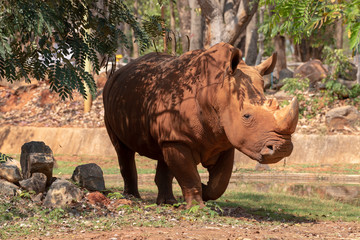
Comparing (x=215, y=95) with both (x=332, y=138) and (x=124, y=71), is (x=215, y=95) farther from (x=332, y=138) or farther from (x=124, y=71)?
(x=332, y=138)

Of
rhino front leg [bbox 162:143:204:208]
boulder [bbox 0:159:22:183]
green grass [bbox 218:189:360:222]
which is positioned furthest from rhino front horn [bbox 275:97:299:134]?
boulder [bbox 0:159:22:183]

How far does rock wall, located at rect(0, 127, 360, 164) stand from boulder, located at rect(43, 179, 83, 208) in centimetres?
1086

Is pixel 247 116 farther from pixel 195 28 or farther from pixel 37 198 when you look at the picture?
pixel 195 28

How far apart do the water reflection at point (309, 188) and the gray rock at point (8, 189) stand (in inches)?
230

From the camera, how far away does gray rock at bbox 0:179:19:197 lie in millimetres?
8305

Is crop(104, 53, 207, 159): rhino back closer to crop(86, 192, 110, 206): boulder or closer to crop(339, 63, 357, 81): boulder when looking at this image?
crop(86, 192, 110, 206): boulder

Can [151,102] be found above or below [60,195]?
above

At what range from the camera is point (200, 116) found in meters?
7.83

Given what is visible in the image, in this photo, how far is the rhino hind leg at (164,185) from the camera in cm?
921

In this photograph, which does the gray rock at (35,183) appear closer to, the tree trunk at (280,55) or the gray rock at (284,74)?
the gray rock at (284,74)

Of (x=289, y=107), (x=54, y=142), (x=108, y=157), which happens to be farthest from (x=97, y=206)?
(x=54, y=142)

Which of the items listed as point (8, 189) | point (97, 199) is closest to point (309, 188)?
point (97, 199)

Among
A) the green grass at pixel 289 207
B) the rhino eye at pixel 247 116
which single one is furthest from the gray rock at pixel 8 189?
the rhino eye at pixel 247 116

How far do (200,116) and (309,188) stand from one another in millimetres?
6230
